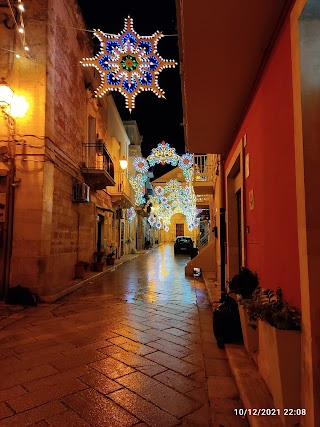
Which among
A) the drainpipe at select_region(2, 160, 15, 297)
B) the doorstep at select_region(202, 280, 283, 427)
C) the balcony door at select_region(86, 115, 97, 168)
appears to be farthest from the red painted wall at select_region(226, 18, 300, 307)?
the balcony door at select_region(86, 115, 97, 168)

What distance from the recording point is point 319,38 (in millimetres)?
2199

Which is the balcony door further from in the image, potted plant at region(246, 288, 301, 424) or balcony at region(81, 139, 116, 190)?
potted plant at region(246, 288, 301, 424)

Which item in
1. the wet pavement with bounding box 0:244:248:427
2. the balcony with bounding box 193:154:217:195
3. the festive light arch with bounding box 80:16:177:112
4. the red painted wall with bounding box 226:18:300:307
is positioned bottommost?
the wet pavement with bounding box 0:244:248:427

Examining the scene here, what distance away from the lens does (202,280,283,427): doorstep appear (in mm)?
2316

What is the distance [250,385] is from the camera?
288cm

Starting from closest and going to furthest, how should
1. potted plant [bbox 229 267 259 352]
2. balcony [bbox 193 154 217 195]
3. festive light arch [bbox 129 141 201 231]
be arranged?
potted plant [bbox 229 267 259 352]
balcony [bbox 193 154 217 195]
festive light arch [bbox 129 141 201 231]

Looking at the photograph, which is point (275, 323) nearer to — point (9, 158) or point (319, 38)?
point (319, 38)

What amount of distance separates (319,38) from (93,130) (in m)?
11.7

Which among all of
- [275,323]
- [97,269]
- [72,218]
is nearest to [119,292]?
[72,218]

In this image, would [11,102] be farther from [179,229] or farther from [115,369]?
[179,229]

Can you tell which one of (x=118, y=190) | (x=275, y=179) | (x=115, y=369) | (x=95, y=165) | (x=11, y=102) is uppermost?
(x=11, y=102)

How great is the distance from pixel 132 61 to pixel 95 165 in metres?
6.54

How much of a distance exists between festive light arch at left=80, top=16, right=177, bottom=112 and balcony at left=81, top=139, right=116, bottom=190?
4.71 meters

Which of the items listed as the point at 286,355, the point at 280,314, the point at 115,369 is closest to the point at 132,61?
the point at 115,369
